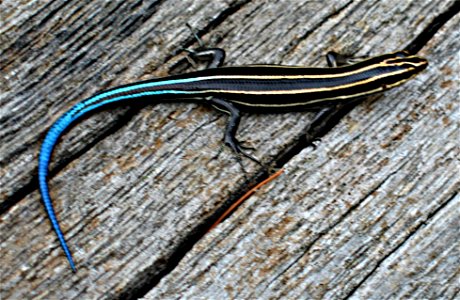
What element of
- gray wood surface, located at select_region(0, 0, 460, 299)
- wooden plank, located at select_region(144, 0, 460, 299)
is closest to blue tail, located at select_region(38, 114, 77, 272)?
gray wood surface, located at select_region(0, 0, 460, 299)

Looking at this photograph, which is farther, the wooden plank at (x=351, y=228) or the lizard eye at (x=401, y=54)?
the lizard eye at (x=401, y=54)

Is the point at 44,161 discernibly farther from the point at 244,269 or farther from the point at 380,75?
the point at 380,75

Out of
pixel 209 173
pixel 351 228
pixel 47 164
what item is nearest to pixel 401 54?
pixel 351 228

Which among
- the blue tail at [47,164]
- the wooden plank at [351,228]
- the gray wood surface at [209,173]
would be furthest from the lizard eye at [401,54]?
the blue tail at [47,164]

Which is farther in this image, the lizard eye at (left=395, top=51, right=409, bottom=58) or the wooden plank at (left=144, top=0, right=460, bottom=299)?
the lizard eye at (left=395, top=51, right=409, bottom=58)

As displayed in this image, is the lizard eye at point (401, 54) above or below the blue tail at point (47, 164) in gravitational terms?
below

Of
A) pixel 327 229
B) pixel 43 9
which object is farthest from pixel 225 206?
pixel 43 9

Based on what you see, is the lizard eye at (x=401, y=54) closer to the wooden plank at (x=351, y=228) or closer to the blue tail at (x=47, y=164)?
the wooden plank at (x=351, y=228)

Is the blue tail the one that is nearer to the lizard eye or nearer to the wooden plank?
the wooden plank
